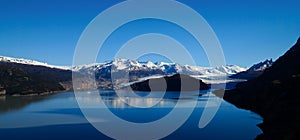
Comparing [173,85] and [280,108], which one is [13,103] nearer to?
[280,108]

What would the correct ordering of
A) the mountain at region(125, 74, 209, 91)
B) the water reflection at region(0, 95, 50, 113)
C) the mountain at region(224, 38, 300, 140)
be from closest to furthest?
1. the mountain at region(224, 38, 300, 140)
2. the water reflection at region(0, 95, 50, 113)
3. the mountain at region(125, 74, 209, 91)

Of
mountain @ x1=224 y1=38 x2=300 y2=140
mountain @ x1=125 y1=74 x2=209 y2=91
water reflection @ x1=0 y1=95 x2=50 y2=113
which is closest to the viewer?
mountain @ x1=224 y1=38 x2=300 y2=140

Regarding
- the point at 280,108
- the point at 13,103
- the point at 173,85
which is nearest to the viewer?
the point at 280,108

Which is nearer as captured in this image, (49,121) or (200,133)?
(200,133)

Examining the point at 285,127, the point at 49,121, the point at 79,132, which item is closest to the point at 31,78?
the point at 49,121

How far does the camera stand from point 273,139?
1105 inches

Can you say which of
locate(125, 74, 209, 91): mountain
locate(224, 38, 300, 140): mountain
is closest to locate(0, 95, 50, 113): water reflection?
locate(224, 38, 300, 140): mountain

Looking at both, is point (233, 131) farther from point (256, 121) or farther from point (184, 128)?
point (256, 121)

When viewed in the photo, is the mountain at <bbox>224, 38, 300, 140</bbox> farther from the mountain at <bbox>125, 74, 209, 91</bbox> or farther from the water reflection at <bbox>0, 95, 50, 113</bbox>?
the mountain at <bbox>125, 74, 209, 91</bbox>

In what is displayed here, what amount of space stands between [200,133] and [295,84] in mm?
19108

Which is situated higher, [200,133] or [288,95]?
[288,95]

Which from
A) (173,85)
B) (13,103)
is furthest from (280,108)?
(173,85)

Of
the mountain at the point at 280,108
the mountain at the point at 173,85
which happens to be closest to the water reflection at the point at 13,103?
the mountain at the point at 280,108

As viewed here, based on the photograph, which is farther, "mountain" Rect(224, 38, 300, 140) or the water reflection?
the water reflection
